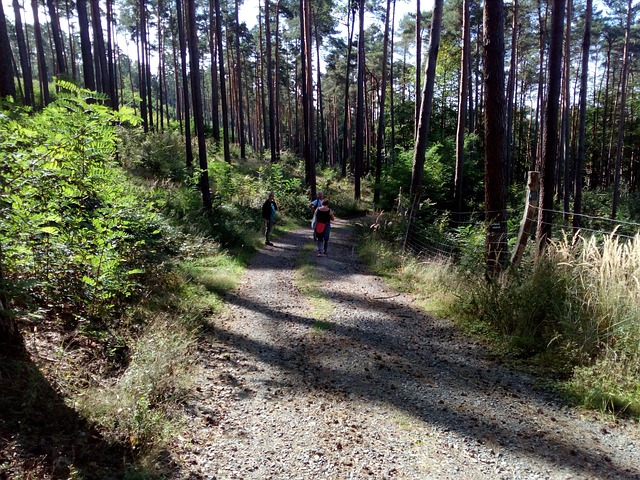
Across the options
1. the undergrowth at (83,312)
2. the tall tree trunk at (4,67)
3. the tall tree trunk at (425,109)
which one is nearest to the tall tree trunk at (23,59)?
the tall tree trunk at (4,67)

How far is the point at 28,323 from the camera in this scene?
12.8 ft

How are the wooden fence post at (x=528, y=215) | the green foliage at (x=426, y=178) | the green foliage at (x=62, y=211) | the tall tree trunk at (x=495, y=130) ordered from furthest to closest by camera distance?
the green foliage at (x=426, y=178)
the tall tree trunk at (x=495, y=130)
the wooden fence post at (x=528, y=215)
the green foliage at (x=62, y=211)

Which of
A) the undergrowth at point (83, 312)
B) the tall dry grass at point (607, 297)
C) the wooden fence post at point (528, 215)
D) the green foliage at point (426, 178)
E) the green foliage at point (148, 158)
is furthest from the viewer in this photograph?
the green foliage at point (426, 178)

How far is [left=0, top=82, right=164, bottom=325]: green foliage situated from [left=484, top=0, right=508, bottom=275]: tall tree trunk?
19.0 ft

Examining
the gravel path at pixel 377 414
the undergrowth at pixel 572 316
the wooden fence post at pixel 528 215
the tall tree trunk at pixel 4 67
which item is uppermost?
the tall tree trunk at pixel 4 67

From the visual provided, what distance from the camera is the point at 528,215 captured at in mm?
6145

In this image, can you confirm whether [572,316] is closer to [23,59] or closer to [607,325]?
[607,325]

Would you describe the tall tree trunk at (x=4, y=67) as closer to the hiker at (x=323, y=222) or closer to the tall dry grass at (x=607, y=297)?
the hiker at (x=323, y=222)

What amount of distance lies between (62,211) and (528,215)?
627 centimetres

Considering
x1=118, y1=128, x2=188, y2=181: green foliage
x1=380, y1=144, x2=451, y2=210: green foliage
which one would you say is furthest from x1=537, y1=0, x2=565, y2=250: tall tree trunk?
x1=118, y1=128, x2=188, y2=181: green foliage

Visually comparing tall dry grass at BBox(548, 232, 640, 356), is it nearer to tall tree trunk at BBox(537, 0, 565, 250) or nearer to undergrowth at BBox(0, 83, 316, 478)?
undergrowth at BBox(0, 83, 316, 478)

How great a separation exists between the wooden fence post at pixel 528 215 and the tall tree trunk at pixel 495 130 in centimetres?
41

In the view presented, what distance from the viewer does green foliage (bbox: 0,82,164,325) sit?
11.8 feet

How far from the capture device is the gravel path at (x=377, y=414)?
2.98 m
